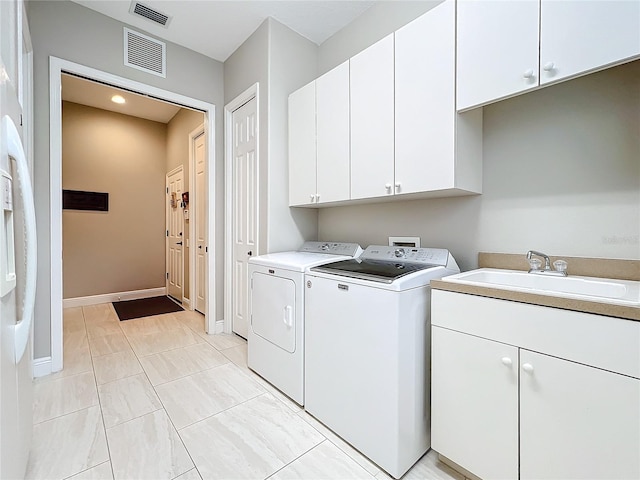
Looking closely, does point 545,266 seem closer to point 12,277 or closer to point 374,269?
point 374,269

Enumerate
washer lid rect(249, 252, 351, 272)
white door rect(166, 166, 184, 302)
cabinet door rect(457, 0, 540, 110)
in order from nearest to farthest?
cabinet door rect(457, 0, 540, 110), washer lid rect(249, 252, 351, 272), white door rect(166, 166, 184, 302)

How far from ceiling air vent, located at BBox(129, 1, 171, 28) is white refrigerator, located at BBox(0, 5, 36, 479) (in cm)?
164

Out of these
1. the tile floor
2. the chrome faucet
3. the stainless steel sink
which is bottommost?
the tile floor

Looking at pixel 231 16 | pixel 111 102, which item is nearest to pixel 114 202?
pixel 111 102

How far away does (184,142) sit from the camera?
4156mm

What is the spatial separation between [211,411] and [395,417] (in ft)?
3.70

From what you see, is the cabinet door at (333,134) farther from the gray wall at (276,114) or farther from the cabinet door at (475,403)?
the cabinet door at (475,403)

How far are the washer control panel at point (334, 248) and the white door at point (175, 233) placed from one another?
265cm

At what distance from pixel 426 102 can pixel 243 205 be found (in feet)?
6.19

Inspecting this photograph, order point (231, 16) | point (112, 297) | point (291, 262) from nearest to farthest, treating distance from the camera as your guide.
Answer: point (291, 262) → point (231, 16) → point (112, 297)

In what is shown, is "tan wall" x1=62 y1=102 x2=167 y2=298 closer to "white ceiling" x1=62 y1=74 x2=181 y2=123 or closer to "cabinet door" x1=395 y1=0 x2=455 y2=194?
"white ceiling" x1=62 y1=74 x2=181 y2=123

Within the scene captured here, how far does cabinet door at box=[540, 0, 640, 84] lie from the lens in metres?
1.02

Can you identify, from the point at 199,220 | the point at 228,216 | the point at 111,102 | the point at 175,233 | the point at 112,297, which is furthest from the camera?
the point at 175,233

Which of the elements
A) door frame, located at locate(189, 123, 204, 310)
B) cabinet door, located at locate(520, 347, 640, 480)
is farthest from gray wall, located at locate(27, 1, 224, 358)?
cabinet door, located at locate(520, 347, 640, 480)
